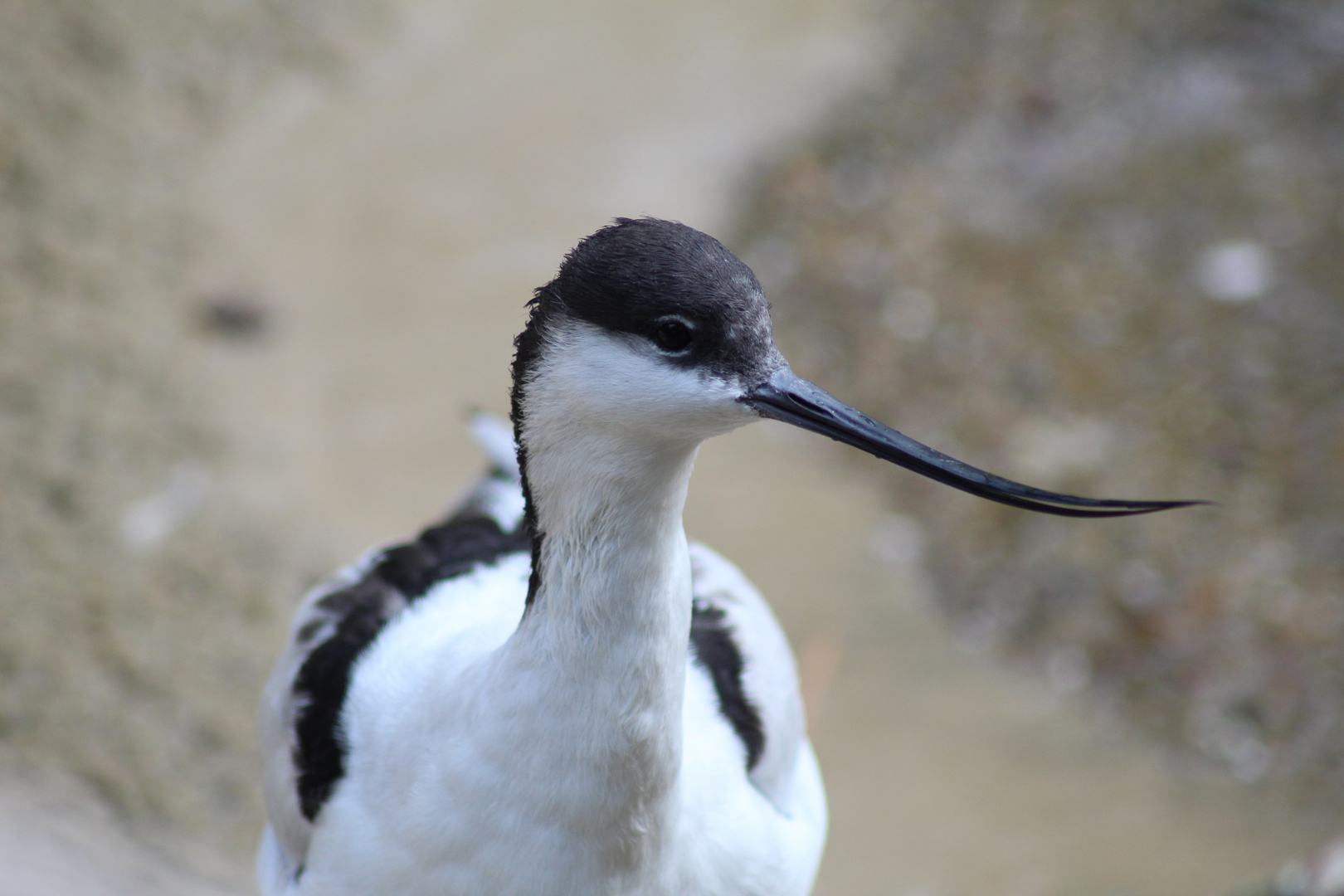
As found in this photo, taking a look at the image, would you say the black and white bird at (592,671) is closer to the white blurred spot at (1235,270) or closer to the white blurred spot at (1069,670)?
the white blurred spot at (1069,670)

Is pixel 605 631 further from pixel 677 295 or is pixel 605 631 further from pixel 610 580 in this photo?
pixel 677 295

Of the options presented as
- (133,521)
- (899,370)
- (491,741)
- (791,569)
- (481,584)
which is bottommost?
(491,741)

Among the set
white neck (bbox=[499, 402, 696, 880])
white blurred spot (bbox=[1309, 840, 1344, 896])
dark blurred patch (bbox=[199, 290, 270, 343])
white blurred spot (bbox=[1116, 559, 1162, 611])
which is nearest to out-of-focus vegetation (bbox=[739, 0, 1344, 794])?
white blurred spot (bbox=[1116, 559, 1162, 611])

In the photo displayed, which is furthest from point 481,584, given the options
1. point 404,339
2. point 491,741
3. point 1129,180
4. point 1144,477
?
point 1129,180

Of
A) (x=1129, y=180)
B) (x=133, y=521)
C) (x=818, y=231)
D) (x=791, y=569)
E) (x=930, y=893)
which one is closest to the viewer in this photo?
(x=930, y=893)

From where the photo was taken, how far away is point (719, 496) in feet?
15.5

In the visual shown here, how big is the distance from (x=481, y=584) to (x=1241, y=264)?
4.63 m

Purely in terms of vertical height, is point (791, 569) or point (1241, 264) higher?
point (1241, 264)

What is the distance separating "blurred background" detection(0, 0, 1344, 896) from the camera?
3736 millimetres

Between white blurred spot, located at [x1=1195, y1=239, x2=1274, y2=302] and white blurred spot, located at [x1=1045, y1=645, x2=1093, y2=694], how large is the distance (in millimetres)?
2249

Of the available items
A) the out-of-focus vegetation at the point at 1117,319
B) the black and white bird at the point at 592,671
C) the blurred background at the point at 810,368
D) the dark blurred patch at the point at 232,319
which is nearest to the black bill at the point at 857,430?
the black and white bird at the point at 592,671

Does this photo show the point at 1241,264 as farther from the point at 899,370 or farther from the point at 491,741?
the point at 491,741

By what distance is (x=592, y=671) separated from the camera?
5.78 ft

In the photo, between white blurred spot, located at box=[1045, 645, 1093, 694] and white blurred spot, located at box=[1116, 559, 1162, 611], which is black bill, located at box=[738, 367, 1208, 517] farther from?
white blurred spot, located at box=[1116, 559, 1162, 611]
